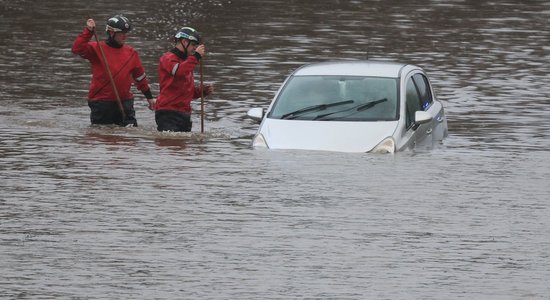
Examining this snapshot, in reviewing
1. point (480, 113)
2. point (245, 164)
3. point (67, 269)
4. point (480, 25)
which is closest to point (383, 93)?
point (245, 164)

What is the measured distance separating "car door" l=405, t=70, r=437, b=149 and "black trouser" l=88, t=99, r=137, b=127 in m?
3.64

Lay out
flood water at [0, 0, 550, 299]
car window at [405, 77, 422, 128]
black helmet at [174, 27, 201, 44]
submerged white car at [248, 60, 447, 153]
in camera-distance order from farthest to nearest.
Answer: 1. black helmet at [174, 27, 201, 44]
2. car window at [405, 77, 422, 128]
3. submerged white car at [248, 60, 447, 153]
4. flood water at [0, 0, 550, 299]

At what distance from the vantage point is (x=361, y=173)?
16.1m

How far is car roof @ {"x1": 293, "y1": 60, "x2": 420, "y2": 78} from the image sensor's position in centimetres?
1858

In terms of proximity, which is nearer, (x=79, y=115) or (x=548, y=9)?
(x=79, y=115)

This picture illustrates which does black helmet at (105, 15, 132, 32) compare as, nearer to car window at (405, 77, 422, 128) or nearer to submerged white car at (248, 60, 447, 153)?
submerged white car at (248, 60, 447, 153)

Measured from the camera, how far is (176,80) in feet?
63.1

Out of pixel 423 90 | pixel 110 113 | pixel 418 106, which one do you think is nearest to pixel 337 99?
pixel 418 106

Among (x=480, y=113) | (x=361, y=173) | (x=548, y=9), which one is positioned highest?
(x=361, y=173)

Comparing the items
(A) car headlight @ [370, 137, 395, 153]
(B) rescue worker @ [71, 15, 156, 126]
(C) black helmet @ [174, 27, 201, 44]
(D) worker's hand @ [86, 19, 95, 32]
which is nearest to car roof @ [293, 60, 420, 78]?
(C) black helmet @ [174, 27, 201, 44]

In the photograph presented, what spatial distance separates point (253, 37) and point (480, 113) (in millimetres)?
12166

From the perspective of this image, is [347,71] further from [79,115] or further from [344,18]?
[344,18]

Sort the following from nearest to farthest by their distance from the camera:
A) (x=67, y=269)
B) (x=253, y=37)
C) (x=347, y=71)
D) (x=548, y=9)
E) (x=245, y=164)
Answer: (x=67, y=269), (x=245, y=164), (x=347, y=71), (x=253, y=37), (x=548, y=9)

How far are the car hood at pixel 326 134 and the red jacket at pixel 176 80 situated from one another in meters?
1.75
